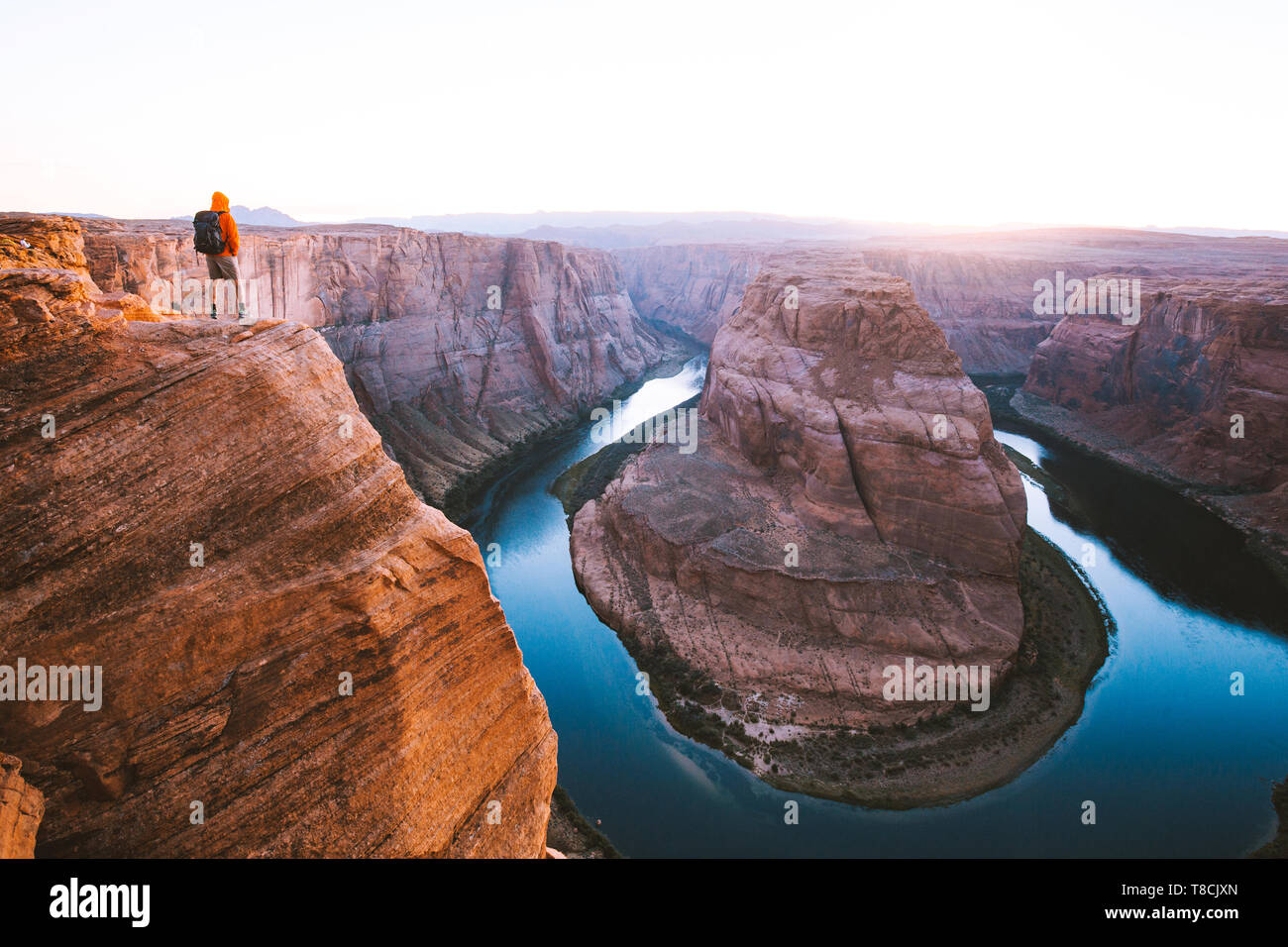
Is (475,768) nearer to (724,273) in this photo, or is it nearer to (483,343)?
(483,343)

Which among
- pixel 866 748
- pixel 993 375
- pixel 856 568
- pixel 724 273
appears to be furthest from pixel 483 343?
pixel 724 273

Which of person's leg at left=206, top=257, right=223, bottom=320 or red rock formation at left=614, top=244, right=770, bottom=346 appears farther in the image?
red rock formation at left=614, top=244, right=770, bottom=346

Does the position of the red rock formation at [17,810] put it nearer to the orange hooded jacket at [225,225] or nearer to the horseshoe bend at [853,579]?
the orange hooded jacket at [225,225]

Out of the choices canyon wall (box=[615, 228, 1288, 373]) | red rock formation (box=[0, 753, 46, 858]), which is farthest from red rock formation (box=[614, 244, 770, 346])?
red rock formation (box=[0, 753, 46, 858])

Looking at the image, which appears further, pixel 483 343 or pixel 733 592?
pixel 483 343

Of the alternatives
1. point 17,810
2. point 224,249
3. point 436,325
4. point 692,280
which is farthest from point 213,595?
point 692,280

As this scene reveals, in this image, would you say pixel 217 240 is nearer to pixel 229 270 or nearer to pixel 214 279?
pixel 229 270

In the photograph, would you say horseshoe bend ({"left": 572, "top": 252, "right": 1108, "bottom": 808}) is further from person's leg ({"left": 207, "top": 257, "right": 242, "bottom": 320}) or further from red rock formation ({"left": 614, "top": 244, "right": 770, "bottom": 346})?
red rock formation ({"left": 614, "top": 244, "right": 770, "bottom": 346})
